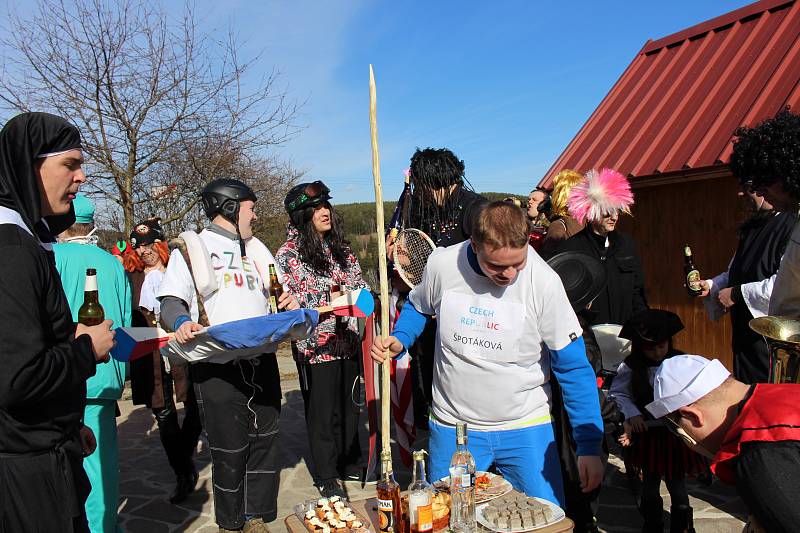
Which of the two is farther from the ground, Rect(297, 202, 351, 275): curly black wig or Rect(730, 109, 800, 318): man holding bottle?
Rect(730, 109, 800, 318): man holding bottle

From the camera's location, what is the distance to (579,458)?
2990mm

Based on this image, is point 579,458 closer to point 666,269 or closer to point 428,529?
point 428,529

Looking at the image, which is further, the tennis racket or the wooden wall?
the wooden wall

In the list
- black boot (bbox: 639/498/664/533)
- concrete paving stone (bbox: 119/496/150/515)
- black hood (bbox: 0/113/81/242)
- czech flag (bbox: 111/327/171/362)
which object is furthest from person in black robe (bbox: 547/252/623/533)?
concrete paving stone (bbox: 119/496/150/515)

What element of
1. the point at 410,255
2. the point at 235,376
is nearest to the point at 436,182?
the point at 410,255

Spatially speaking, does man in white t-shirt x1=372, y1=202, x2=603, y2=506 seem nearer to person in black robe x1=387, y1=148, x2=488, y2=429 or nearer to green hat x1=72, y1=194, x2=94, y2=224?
person in black robe x1=387, y1=148, x2=488, y2=429

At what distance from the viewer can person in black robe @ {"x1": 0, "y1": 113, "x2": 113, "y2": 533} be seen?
2133mm

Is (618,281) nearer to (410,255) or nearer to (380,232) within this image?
(410,255)

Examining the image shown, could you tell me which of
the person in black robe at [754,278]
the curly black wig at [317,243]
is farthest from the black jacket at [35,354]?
the person in black robe at [754,278]

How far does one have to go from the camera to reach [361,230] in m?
23.4

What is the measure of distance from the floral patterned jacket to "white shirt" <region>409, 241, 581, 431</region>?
7.07 feet

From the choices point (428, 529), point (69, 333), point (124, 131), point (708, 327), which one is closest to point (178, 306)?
point (69, 333)

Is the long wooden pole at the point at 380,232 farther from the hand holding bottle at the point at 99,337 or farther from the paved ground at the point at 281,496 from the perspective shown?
the paved ground at the point at 281,496

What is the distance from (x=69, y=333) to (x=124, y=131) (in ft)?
30.0
